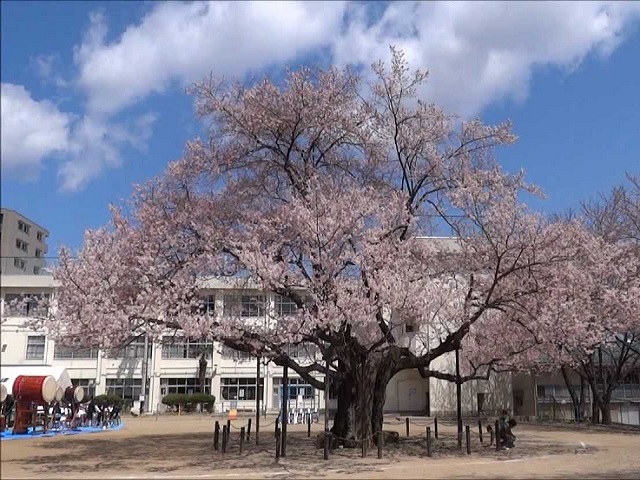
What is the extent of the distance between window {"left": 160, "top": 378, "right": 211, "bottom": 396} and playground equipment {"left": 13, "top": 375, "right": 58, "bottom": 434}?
82.8 ft

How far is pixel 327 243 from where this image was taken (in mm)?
15117

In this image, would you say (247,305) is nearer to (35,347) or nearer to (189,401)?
(189,401)

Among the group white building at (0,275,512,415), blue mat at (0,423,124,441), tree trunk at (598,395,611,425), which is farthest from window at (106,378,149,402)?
tree trunk at (598,395,611,425)

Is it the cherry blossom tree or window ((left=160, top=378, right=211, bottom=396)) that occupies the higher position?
the cherry blossom tree

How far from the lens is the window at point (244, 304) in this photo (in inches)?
722

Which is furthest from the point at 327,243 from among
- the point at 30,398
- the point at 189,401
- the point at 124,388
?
the point at 124,388

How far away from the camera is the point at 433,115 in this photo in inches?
734

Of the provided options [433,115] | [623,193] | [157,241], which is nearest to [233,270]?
[157,241]

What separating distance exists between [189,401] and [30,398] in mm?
23392

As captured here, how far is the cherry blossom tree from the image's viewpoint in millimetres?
15023

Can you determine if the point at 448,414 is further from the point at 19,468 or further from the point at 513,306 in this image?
the point at 19,468

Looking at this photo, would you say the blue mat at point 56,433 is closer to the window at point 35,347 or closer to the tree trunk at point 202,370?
the tree trunk at point 202,370

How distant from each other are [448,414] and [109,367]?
25.4m

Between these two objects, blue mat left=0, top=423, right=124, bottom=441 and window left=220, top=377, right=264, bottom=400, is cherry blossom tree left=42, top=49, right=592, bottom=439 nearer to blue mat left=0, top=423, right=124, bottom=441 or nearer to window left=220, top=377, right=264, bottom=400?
blue mat left=0, top=423, right=124, bottom=441
